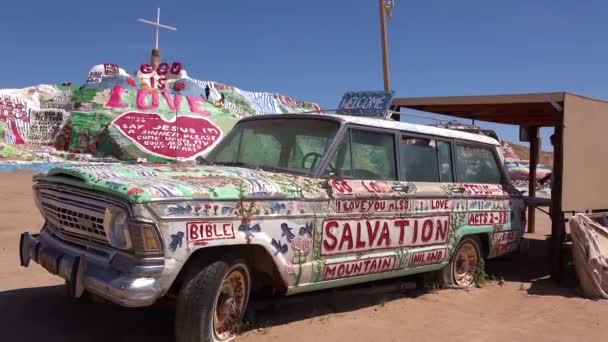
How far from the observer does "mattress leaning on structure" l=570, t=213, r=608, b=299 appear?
6016 millimetres

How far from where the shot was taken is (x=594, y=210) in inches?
303

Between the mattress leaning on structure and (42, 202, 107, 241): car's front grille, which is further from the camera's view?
the mattress leaning on structure

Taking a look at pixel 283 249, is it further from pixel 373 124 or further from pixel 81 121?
pixel 81 121

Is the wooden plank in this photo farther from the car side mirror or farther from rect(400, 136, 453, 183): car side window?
the car side mirror

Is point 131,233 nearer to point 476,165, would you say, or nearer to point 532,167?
point 476,165

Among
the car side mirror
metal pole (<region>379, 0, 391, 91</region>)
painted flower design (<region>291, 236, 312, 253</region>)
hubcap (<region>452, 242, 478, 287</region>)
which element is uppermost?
metal pole (<region>379, 0, 391, 91</region>)

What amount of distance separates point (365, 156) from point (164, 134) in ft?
58.3

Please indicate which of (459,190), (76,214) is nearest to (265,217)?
(76,214)

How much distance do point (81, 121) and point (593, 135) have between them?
62.9ft

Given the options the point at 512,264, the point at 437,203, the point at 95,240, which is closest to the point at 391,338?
the point at 437,203

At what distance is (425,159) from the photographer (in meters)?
5.58

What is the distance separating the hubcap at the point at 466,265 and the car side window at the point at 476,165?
770 millimetres

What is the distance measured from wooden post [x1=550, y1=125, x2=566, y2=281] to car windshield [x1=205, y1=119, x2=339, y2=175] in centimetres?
345

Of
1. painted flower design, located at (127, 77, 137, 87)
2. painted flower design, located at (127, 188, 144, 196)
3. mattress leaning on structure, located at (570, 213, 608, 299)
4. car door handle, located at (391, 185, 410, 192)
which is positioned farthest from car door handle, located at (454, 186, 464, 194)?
painted flower design, located at (127, 77, 137, 87)
